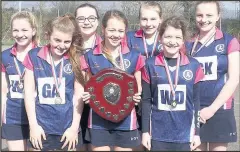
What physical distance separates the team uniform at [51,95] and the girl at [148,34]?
75 centimetres

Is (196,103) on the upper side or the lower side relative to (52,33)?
lower

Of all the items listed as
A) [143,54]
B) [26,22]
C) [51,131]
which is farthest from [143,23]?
[51,131]

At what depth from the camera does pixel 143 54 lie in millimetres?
3947

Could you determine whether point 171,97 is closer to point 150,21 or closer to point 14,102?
point 150,21

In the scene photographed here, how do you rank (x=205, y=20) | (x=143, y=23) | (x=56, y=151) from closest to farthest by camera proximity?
(x=56, y=151)
(x=205, y=20)
(x=143, y=23)

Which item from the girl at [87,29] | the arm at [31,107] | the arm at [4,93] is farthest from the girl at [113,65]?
the arm at [4,93]

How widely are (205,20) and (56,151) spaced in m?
1.75

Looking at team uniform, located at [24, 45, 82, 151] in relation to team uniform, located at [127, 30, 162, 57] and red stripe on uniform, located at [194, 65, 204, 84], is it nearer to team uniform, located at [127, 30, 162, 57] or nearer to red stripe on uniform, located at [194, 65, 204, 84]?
team uniform, located at [127, 30, 162, 57]

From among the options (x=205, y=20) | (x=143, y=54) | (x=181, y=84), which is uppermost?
(x=205, y=20)

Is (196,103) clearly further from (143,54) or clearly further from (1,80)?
(1,80)

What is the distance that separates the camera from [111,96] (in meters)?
3.55

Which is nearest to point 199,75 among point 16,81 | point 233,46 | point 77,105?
point 233,46

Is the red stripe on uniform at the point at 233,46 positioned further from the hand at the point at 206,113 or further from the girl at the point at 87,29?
the girl at the point at 87,29

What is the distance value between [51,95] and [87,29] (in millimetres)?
765
